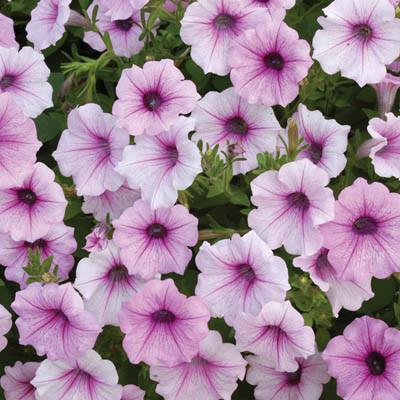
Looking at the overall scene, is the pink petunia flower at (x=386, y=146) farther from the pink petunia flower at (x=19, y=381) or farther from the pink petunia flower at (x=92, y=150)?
the pink petunia flower at (x=19, y=381)

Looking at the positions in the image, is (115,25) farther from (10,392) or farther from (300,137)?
(10,392)

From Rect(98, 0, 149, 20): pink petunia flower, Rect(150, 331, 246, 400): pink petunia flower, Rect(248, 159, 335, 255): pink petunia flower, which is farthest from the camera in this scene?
Rect(98, 0, 149, 20): pink petunia flower

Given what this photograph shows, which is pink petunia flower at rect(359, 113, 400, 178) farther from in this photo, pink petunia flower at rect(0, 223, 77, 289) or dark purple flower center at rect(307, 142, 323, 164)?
pink petunia flower at rect(0, 223, 77, 289)

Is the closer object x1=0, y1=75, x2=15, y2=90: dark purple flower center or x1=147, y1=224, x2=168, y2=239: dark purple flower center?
x1=147, y1=224, x2=168, y2=239: dark purple flower center

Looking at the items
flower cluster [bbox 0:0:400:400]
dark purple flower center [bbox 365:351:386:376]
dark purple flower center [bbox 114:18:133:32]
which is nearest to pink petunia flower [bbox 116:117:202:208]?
flower cluster [bbox 0:0:400:400]

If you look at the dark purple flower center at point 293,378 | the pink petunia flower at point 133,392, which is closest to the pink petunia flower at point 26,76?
the pink petunia flower at point 133,392

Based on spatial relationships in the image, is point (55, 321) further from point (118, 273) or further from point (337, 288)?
point (337, 288)
